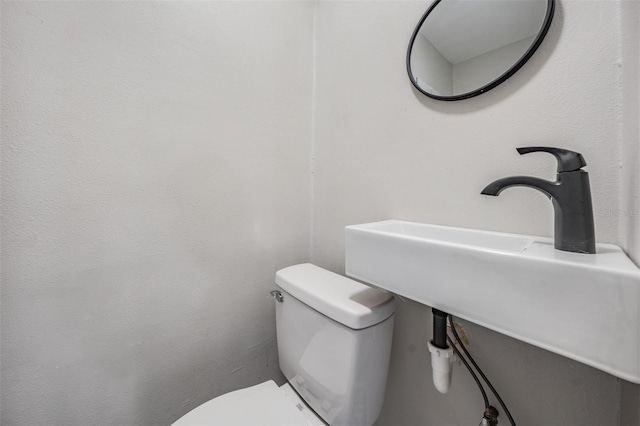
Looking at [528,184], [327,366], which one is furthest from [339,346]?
[528,184]

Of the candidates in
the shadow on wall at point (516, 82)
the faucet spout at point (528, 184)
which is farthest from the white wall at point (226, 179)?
the faucet spout at point (528, 184)

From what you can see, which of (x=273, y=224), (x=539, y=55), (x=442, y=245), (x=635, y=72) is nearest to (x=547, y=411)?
(x=442, y=245)

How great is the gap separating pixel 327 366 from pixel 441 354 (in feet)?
1.04

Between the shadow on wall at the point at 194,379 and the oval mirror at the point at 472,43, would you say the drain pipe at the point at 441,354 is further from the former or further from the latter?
the shadow on wall at the point at 194,379

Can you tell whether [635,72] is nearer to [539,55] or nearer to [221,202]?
[539,55]

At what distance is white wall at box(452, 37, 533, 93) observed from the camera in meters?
0.57

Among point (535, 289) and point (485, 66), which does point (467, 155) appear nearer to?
point (485, 66)

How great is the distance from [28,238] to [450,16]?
4.23 ft

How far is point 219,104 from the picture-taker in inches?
34.7

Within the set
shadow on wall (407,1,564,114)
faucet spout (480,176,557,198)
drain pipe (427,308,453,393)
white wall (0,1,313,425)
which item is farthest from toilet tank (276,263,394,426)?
shadow on wall (407,1,564,114)

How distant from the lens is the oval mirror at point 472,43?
1.82 ft

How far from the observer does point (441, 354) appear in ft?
1.86

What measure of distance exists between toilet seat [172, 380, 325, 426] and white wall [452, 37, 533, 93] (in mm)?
1046

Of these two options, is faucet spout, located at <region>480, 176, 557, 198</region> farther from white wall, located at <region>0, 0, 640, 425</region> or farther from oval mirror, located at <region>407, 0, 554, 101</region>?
oval mirror, located at <region>407, 0, 554, 101</region>
